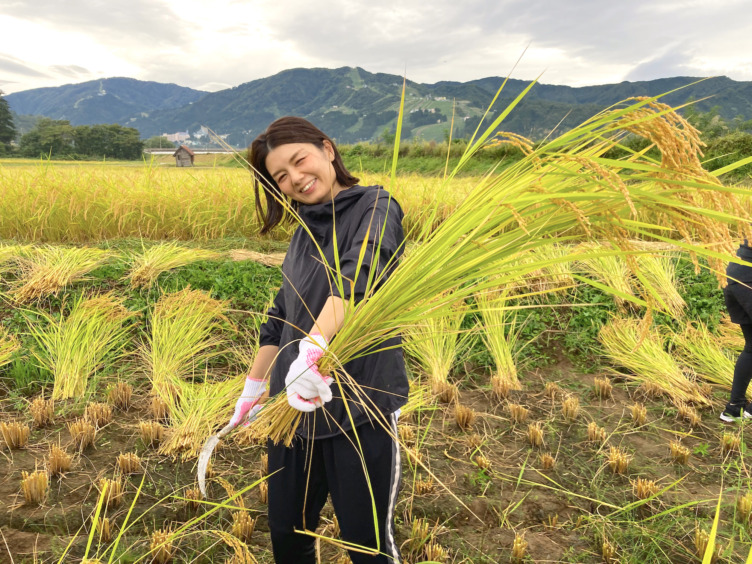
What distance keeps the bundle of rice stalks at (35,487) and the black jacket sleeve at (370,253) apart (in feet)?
5.89

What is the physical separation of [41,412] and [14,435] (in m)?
0.22

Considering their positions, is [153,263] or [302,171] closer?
[302,171]

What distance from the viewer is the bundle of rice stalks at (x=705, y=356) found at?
3074mm

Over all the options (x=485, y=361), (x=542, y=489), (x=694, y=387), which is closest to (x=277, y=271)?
(x=485, y=361)

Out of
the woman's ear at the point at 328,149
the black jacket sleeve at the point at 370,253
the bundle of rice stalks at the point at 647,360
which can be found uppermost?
the woman's ear at the point at 328,149

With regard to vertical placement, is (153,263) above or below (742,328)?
above

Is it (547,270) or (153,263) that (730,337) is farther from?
(153,263)

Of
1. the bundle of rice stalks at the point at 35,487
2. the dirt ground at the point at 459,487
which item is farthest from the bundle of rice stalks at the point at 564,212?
the bundle of rice stalks at the point at 35,487

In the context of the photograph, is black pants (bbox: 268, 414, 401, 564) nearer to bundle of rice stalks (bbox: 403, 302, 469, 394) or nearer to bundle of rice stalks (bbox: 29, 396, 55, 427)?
bundle of rice stalks (bbox: 403, 302, 469, 394)

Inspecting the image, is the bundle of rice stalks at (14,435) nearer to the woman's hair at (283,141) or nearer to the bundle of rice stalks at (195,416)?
the bundle of rice stalks at (195,416)

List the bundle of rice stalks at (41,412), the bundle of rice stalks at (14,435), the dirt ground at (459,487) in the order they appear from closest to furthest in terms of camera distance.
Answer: the dirt ground at (459,487) < the bundle of rice stalks at (14,435) < the bundle of rice stalks at (41,412)

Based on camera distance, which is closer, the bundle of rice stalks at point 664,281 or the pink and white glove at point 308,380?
the pink and white glove at point 308,380

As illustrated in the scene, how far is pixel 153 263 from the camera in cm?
372

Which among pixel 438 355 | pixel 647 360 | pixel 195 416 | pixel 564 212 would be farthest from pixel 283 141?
pixel 647 360
